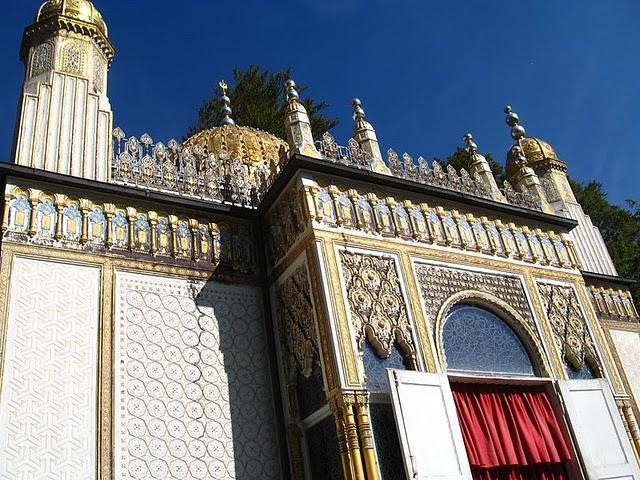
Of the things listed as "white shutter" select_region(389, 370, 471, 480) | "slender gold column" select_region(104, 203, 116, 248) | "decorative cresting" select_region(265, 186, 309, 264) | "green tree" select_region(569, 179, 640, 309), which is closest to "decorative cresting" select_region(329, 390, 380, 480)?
"white shutter" select_region(389, 370, 471, 480)

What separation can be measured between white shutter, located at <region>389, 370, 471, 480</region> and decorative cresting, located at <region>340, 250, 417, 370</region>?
375mm

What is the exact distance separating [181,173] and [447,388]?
4.04m

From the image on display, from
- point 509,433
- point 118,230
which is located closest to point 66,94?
point 118,230

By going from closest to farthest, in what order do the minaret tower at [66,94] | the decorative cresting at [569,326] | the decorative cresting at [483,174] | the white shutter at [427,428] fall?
the white shutter at [427,428] → the minaret tower at [66,94] → the decorative cresting at [569,326] → the decorative cresting at [483,174]

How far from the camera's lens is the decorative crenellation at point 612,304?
1024cm

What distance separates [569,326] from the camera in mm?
8320

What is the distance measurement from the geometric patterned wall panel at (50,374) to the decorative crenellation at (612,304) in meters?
7.59

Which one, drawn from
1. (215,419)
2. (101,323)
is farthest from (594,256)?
(101,323)

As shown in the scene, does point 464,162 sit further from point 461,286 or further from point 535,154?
point 461,286

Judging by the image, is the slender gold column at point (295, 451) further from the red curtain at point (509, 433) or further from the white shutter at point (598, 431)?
the white shutter at point (598, 431)

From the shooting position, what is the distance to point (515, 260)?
8.46 metres

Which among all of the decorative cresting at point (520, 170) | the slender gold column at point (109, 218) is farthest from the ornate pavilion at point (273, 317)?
the decorative cresting at point (520, 170)

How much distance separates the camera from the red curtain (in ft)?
21.6

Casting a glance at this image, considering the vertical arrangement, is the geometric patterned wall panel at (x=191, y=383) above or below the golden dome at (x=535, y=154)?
below
